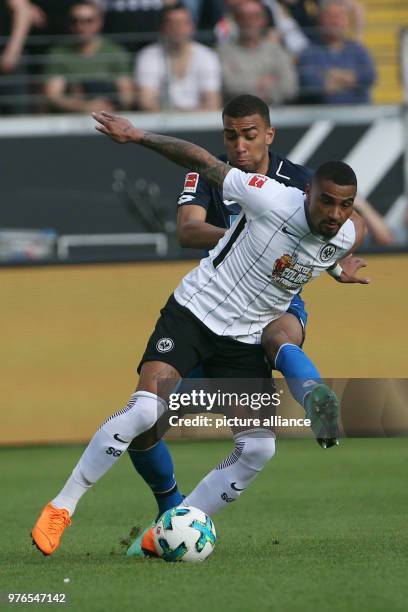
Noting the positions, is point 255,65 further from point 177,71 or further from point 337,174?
point 337,174

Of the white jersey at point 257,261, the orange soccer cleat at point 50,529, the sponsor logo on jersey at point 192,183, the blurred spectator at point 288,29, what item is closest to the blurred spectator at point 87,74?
the blurred spectator at point 288,29

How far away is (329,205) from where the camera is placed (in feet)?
20.1

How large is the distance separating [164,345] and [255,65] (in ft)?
27.4

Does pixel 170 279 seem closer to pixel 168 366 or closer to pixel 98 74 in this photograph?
pixel 98 74

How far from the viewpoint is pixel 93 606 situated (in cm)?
517

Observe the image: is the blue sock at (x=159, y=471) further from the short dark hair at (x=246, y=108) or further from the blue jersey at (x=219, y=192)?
the short dark hair at (x=246, y=108)

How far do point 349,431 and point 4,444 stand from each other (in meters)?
7.17

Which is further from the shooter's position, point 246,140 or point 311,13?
point 311,13

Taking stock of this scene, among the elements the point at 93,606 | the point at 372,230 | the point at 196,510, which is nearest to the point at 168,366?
the point at 196,510

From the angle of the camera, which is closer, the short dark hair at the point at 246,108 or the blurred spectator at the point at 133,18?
the short dark hair at the point at 246,108

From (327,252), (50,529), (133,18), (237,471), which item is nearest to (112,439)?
(50,529)

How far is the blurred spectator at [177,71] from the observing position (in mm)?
14445

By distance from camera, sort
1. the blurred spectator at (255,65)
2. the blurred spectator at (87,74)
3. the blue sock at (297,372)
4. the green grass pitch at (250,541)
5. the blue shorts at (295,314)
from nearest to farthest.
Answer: the green grass pitch at (250,541), the blue sock at (297,372), the blue shorts at (295,314), the blurred spectator at (255,65), the blurred spectator at (87,74)

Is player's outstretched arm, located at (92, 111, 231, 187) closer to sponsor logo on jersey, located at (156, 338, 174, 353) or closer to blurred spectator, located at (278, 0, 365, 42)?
→ sponsor logo on jersey, located at (156, 338, 174, 353)
